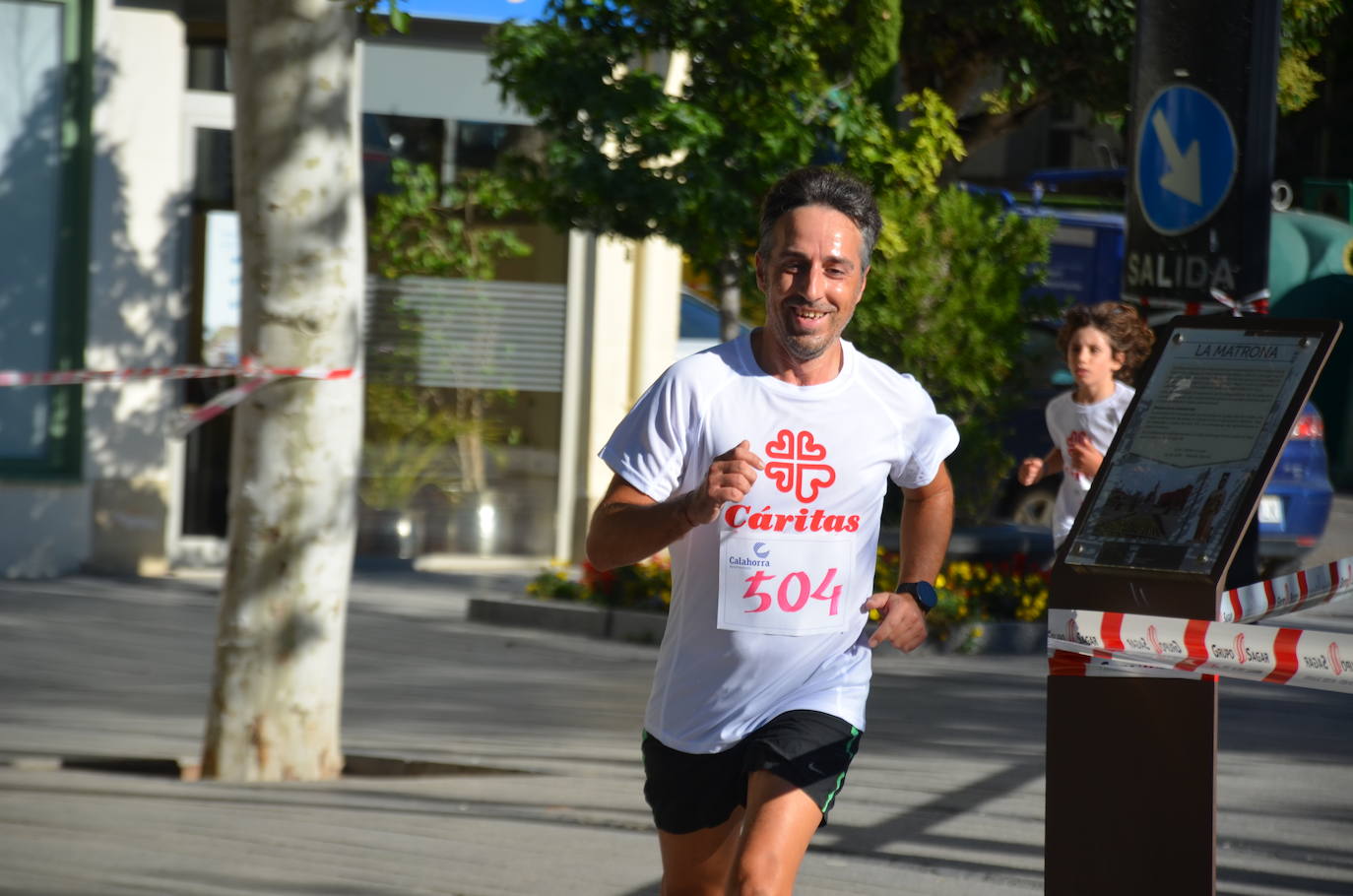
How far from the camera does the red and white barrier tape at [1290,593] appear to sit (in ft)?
12.7

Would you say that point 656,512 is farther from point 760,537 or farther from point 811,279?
point 811,279

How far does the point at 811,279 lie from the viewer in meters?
3.54

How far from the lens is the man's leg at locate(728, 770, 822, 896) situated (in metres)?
3.40

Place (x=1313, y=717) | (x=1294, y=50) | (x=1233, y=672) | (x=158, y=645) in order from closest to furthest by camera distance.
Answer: (x=1233, y=672) < (x=1313, y=717) < (x=158, y=645) < (x=1294, y=50)

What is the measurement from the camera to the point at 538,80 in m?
10.2

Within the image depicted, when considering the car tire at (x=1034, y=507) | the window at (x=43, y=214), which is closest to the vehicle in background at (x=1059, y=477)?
the car tire at (x=1034, y=507)

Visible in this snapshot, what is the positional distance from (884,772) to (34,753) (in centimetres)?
312

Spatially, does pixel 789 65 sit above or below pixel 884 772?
above

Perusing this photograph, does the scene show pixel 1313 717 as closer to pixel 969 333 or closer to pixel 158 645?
pixel 969 333

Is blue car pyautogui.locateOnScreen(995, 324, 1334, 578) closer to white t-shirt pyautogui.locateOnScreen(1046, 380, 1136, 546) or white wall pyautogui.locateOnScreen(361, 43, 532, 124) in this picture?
white t-shirt pyautogui.locateOnScreen(1046, 380, 1136, 546)

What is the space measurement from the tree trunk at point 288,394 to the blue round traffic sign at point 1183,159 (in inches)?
110

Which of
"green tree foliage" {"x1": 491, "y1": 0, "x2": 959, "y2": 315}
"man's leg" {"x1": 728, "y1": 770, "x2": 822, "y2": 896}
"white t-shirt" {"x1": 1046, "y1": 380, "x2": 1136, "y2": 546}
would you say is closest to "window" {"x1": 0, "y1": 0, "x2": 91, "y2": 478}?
"green tree foliage" {"x1": 491, "y1": 0, "x2": 959, "y2": 315}

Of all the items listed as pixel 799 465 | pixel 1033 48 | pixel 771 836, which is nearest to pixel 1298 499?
pixel 1033 48

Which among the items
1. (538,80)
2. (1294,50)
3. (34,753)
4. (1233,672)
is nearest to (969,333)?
(538,80)
